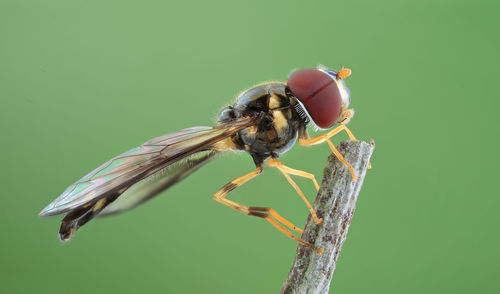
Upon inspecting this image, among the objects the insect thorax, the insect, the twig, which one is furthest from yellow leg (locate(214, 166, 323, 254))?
the twig

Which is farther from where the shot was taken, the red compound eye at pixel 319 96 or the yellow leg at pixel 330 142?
the red compound eye at pixel 319 96

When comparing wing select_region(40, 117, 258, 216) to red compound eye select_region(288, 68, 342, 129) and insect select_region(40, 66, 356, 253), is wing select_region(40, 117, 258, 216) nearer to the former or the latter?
insect select_region(40, 66, 356, 253)

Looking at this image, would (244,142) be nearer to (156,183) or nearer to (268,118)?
(268,118)

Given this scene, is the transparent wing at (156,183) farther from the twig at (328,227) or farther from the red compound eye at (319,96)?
the twig at (328,227)

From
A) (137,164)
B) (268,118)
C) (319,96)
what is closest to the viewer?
(137,164)

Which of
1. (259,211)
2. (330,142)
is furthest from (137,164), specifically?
(330,142)

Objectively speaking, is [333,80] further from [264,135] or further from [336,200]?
[336,200]

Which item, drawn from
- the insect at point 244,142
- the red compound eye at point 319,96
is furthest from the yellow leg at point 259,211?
the red compound eye at point 319,96

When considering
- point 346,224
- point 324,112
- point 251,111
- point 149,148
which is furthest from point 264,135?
point 346,224
